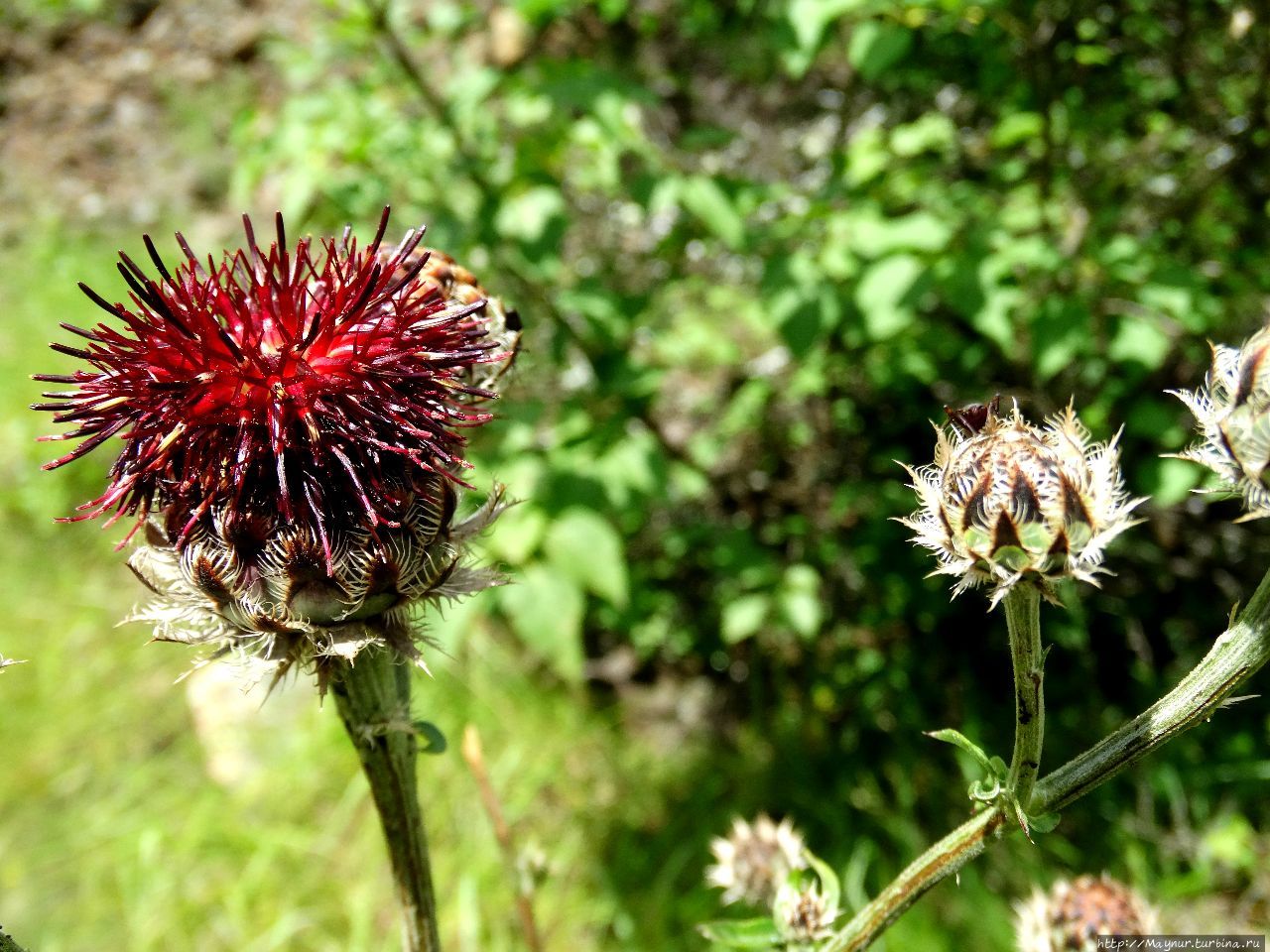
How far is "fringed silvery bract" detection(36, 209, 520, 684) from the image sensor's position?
1249 millimetres

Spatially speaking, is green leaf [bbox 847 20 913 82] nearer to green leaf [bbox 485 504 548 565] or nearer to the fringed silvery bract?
green leaf [bbox 485 504 548 565]

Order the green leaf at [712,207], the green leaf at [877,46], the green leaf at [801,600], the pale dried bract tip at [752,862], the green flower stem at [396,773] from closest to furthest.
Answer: the green flower stem at [396,773], the pale dried bract tip at [752,862], the green leaf at [877,46], the green leaf at [712,207], the green leaf at [801,600]

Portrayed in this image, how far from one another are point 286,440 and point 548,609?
6.10 ft

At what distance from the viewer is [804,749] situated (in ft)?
14.0

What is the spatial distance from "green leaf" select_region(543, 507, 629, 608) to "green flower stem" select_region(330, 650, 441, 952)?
155cm

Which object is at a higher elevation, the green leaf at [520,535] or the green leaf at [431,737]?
the green leaf at [520,535]

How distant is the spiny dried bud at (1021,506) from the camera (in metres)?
1.14

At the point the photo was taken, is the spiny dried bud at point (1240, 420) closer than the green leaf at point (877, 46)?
Yes

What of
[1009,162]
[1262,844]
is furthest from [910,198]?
[1262,844]

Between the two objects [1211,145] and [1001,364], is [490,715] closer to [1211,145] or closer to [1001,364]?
[1001,364]

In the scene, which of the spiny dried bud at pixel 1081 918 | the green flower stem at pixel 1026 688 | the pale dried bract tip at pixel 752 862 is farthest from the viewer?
the pale dried bract tip at pixel 752 862

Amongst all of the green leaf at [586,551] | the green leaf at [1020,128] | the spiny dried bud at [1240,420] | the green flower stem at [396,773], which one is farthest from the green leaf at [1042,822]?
the green leaf at [1020,128]

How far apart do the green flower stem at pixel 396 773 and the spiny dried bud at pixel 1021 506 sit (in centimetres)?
75

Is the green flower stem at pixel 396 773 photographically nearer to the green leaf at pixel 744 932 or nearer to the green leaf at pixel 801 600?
the green leaf at pixel 744 932
